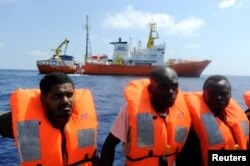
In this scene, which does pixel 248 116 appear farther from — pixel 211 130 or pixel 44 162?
pixel 44 162

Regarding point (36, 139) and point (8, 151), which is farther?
point (8, 151)

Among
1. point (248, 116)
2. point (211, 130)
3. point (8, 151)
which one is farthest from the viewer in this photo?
point (8, 151)

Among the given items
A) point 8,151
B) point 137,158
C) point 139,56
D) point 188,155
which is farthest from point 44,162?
point 139,56

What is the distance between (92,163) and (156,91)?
1130 mm

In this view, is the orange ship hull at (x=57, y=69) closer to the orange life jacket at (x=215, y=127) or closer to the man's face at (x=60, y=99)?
the orange life jacket at (x=215, y=127)

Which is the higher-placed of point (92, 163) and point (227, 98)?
point (227, 98)

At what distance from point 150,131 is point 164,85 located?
58 centimetres

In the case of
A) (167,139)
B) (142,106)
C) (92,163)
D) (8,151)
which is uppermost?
(142,106)

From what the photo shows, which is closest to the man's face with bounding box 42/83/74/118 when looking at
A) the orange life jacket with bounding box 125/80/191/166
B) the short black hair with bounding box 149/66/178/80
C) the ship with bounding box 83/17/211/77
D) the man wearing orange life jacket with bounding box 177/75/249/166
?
the orange life jacket with bounding box 125/80/191/166

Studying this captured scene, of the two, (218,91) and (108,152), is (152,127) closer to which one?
(108,152)

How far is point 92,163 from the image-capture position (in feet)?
12.6

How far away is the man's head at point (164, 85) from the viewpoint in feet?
12.1

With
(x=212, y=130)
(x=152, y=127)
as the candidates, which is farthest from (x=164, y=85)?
(x=212, y=130)

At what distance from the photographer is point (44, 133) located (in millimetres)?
3566
